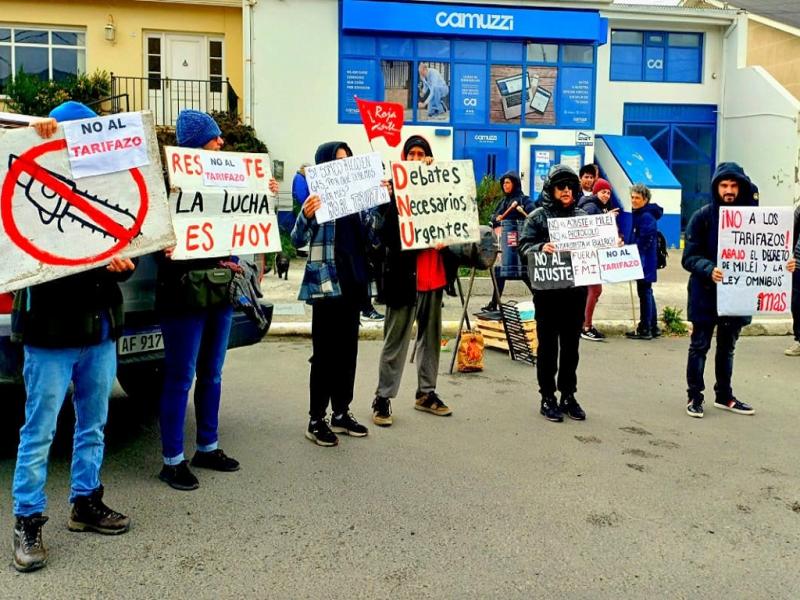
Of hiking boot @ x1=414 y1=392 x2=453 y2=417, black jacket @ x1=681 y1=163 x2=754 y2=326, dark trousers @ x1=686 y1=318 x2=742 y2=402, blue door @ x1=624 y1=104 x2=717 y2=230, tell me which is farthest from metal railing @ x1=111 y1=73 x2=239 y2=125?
dark trousers @ x1=686 y1=318 x2=742 y2=402

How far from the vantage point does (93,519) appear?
12.1ft

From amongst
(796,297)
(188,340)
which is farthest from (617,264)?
(188,340)

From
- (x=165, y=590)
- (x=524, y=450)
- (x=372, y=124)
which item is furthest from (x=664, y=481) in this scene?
(x=372, y=124)

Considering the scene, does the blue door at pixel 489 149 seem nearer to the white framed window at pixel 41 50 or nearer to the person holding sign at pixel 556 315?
the white framed window at pixel 41 50

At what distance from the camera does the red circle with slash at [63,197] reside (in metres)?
3.33

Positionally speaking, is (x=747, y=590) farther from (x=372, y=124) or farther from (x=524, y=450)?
(x=372, y=124)

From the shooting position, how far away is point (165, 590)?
125 inches

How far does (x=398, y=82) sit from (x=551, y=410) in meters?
14.5

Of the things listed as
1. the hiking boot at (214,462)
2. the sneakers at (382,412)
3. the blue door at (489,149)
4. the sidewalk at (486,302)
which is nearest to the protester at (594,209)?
the sidewalk at (486,302)

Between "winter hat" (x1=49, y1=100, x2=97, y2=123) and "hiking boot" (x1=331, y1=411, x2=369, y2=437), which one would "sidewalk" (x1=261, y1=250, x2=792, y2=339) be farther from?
"winter hat" (x1=49, y1=100, x2=97, y2=123)

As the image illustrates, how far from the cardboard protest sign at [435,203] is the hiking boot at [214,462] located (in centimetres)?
183

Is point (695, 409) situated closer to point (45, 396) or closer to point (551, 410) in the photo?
point (551, 410)

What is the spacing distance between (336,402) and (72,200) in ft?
7.65

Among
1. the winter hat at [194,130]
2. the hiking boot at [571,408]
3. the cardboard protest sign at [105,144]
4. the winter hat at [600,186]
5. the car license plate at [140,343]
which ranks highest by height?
the winter hat at [194,130]
